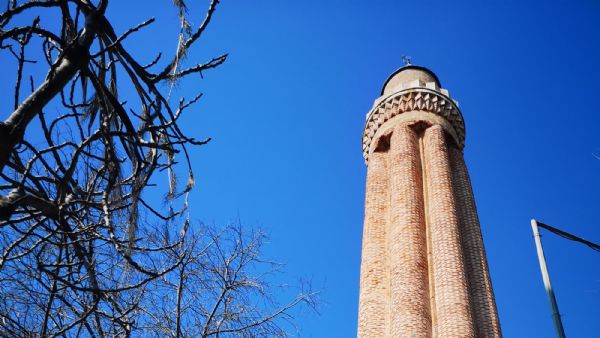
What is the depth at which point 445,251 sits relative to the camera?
9.05 metres

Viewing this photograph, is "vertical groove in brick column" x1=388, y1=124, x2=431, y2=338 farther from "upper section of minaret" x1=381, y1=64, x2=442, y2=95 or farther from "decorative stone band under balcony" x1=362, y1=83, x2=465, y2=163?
"upper section of minaret" x1=381, y1=64, x2=442, y2=95

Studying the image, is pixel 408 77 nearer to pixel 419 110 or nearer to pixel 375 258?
pixel 419 110

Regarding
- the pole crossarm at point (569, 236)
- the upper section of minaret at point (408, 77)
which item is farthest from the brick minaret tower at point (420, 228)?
the pole crossarm at point (569, 236)

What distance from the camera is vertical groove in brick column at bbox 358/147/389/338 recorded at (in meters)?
8.77

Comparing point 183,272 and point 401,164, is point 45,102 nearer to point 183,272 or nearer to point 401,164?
point 183,272

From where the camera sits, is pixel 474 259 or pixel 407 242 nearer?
pixel 407 242

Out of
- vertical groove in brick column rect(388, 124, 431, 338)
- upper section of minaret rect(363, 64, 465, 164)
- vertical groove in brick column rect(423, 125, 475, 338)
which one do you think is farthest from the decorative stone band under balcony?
vertical groove in brick column rect(423, 125, 475, 338)

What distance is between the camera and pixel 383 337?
28.0ft

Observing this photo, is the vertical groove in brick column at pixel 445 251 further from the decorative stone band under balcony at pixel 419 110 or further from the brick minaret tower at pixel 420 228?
the decorative stone band under balcony at pixel 419 110

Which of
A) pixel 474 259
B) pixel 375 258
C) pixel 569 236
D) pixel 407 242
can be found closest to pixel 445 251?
pixel 407 242

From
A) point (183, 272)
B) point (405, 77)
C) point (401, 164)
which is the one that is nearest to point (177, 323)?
point (183, 272)

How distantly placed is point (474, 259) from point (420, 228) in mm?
933

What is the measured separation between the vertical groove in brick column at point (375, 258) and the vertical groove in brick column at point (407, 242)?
21cm

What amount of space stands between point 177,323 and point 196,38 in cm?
372
